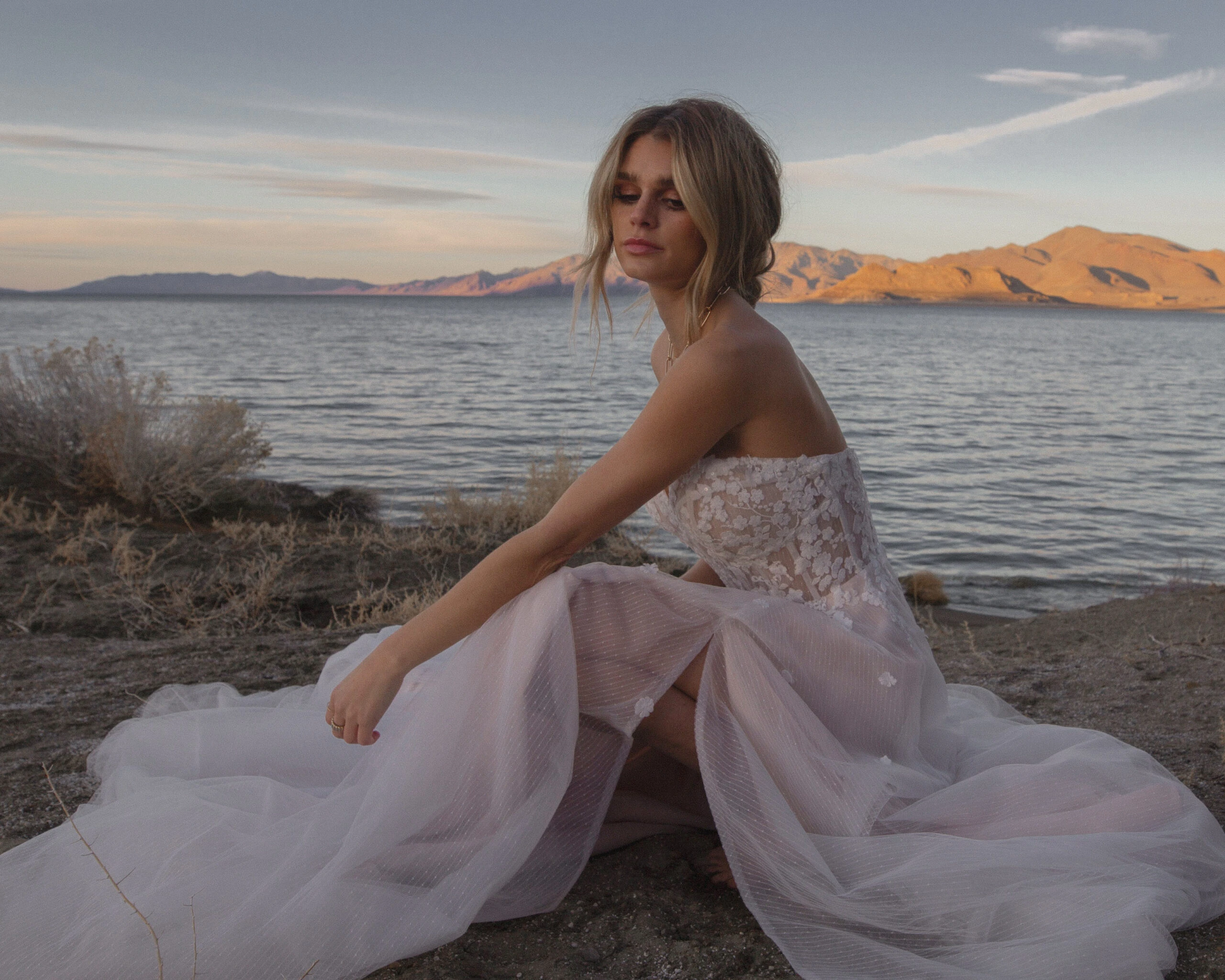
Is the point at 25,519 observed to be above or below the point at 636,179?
below

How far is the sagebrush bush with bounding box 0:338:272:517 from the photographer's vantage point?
727cm

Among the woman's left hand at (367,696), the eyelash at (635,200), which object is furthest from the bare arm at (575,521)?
the eyelash at (635,200)

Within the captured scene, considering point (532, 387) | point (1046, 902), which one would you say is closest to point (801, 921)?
point (1046, 902)

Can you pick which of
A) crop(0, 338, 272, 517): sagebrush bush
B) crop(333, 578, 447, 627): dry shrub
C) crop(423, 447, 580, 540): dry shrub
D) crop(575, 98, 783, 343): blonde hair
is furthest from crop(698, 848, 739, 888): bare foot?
crop(0, 338, 272, 517): sagebrush bush

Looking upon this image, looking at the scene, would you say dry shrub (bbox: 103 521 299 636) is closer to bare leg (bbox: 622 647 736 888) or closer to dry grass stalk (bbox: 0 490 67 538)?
dry grass stalk (bbox: 0 490 67 538)

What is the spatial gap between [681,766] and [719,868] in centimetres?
30

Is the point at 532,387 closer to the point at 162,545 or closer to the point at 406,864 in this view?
the point at 162,545

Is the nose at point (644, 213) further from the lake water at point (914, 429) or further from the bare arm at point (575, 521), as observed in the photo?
the lake water at point (914, 429)

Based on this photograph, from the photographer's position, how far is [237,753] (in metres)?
2.49

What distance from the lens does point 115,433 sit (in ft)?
23.9

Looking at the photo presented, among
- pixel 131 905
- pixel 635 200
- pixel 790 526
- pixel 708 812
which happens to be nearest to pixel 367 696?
pixel 131 905

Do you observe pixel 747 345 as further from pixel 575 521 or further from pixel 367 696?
pixel 367 696

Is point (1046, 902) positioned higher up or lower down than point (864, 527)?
lower down

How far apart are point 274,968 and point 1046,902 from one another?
58.5 inches
